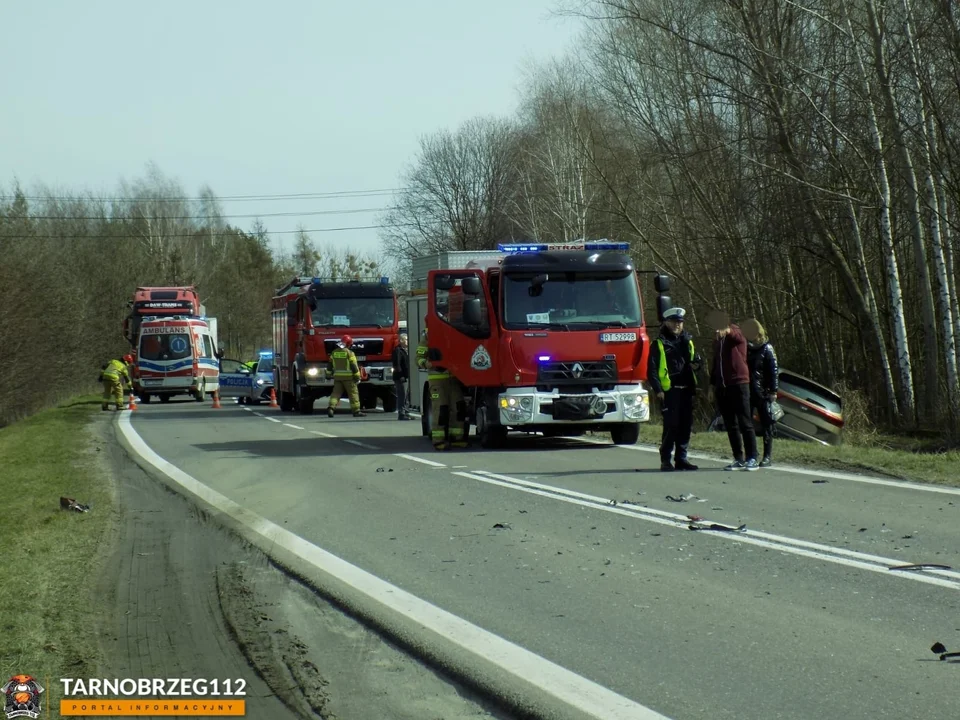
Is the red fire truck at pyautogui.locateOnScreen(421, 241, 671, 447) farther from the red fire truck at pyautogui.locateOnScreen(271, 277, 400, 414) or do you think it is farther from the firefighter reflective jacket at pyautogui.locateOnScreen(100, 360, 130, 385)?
the firefighter reflective jacket at pyautogui.locateOnScreen(100, 360, 130, 385)

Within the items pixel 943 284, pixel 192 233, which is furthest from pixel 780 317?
pixel 192 233

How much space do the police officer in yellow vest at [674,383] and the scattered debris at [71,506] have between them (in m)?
6.37

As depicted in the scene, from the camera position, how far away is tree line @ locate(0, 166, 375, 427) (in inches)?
1714

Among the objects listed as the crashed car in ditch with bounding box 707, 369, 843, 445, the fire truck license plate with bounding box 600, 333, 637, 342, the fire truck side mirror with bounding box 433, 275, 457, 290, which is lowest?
the crashed car in ditch with bounding box 707, 369, 843, 445

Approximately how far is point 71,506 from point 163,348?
108 feet

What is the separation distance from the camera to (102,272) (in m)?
73.4

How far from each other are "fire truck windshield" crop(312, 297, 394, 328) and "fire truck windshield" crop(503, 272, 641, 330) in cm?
1481

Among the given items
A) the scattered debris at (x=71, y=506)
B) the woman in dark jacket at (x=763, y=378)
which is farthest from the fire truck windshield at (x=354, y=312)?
the scattered debris at (x=71, y=506)

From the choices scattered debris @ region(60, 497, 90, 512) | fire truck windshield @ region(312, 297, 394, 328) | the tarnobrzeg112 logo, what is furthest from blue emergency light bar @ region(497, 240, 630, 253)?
the tarnobrzeg112 logo

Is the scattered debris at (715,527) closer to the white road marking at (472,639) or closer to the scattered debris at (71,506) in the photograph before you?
the white road marking at (472,639)

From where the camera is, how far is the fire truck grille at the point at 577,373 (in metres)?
17.7

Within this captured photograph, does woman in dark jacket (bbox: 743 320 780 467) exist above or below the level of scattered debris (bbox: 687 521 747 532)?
above

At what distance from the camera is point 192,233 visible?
97.8 m

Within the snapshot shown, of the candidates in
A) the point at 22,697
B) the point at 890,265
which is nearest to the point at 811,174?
the point at 890,265
